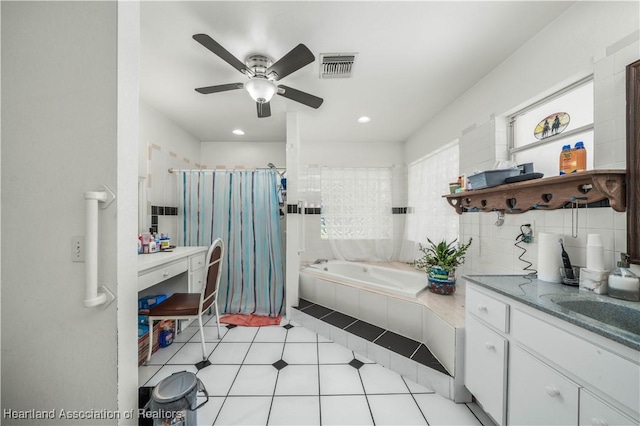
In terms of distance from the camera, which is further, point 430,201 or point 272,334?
point 430,201

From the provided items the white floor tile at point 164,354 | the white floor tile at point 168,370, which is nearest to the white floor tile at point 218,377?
the white floor tile at point 168,370

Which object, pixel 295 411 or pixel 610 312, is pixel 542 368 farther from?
pixel 295 411

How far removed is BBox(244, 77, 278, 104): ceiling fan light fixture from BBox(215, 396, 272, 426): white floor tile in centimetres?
205

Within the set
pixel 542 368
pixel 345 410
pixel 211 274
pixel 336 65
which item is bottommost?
pixel 345 410

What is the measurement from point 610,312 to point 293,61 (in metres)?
2.09

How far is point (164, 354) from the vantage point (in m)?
1.85

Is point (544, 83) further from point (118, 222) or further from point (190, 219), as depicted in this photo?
point (190, 219)

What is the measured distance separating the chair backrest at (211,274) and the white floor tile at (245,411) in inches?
29.2

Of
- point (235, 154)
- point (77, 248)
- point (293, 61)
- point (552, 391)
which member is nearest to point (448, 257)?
point (552, 391)

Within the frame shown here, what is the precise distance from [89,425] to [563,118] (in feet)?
9.43

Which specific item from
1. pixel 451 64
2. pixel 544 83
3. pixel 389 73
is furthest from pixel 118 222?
pixel 544 83

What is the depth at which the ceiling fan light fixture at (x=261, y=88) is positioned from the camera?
5.30 ft

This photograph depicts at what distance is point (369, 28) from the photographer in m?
1.41

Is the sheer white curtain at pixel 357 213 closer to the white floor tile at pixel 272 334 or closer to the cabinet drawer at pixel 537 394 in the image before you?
the white floor tile at pixel 272 334
